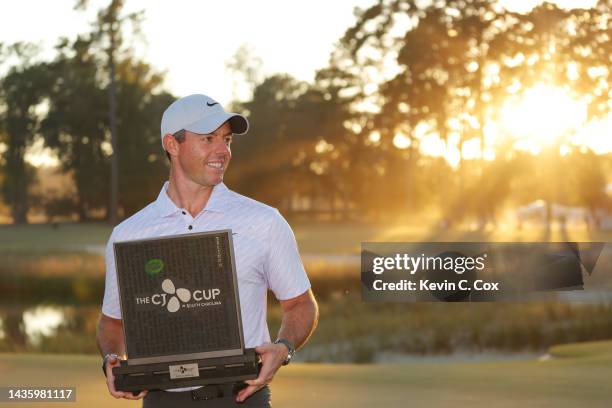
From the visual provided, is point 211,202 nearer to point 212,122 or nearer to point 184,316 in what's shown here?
point 212,122

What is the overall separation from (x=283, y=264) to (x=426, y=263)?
90.2 ft

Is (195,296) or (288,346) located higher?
(195,296)

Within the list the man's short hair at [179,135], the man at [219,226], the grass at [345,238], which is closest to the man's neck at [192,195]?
the man at [219,226]

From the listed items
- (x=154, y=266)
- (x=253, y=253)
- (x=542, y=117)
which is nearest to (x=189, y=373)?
(x=154, y=266)

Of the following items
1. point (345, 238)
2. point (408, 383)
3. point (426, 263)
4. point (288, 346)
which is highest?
point (288, 346)

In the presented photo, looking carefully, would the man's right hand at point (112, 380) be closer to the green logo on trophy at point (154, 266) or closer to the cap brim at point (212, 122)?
the green logo on trophy at point (154, 266)

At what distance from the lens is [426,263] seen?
30.8m

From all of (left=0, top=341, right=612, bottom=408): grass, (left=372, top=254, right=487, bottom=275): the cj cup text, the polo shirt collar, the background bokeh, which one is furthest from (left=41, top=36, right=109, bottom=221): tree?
the polo shirt collar

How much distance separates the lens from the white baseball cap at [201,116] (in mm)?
3465

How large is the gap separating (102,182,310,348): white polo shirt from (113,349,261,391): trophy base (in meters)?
0.49

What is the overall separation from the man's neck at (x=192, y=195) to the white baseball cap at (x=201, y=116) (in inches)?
8.6

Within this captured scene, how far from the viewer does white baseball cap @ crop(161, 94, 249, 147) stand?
3465mm

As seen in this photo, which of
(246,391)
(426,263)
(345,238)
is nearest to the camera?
(246,391)

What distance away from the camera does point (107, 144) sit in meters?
77.7
